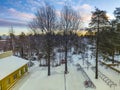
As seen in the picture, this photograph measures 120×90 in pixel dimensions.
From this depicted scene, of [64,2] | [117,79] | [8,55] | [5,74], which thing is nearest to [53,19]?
[64,2]

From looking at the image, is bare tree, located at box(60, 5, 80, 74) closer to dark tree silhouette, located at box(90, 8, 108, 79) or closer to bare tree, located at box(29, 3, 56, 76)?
bare tree, located at box(29, 3, 56, 76)

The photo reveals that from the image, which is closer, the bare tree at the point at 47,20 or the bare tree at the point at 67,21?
the bare tree at the point at 47,20

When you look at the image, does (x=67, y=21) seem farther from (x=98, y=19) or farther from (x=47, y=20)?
(x=98, y=19)

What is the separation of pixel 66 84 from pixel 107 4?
14.1 m

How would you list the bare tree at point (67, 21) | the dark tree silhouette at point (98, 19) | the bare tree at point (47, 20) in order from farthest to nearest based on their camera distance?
the bare tree at point (67, 21), the bare tree at point (47, 20), the dark tree silhouette at point (98, 19)

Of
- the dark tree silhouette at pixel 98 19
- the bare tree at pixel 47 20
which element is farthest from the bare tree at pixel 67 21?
the dark tree silhouette at pixel 98 19

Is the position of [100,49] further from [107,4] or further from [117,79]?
[107,4]

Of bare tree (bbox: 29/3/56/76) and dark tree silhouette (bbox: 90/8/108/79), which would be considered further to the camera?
bare tree (bbox: 29/3/56/76)

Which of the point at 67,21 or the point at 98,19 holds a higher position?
the point at 67,21

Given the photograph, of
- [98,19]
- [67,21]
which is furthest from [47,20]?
[98,19]

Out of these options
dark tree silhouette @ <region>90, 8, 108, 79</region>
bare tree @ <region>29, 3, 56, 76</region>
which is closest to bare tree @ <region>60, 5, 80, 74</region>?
bare tree @ <region>29, 3, 56, 76</region>

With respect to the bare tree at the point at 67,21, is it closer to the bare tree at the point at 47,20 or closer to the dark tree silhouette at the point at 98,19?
the bare tree at the point at 47,20

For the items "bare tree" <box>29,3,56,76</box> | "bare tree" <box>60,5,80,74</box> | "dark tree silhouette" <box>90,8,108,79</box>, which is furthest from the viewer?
"bare tree" <box>60,5,80,74</box>

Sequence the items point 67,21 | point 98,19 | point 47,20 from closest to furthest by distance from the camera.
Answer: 1. point 98,19
2. point 47,20
3. point 67,21
